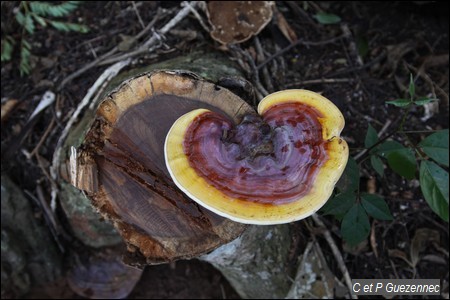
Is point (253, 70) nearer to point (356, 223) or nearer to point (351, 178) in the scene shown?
point (351, 178)

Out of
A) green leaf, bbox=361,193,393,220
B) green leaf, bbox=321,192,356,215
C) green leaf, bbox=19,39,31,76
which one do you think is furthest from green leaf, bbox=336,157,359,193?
green leaf, bbox=19,39,31,76

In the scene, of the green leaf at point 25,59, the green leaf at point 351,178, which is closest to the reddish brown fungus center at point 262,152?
the green leaf at point 351,178

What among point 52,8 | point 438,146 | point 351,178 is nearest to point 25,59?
point 52,8

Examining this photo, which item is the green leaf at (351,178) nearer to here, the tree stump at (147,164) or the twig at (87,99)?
the tree stump at (147,164)

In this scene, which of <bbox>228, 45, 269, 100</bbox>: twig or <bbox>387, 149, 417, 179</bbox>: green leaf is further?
<bbox>228, 45, 269, 100</bbox>: twig

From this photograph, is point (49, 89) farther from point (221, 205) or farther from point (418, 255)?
point (418, 255)

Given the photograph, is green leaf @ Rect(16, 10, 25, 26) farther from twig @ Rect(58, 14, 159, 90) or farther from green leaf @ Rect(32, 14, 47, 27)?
twig @ Rect(58, 14, 159, 90)
